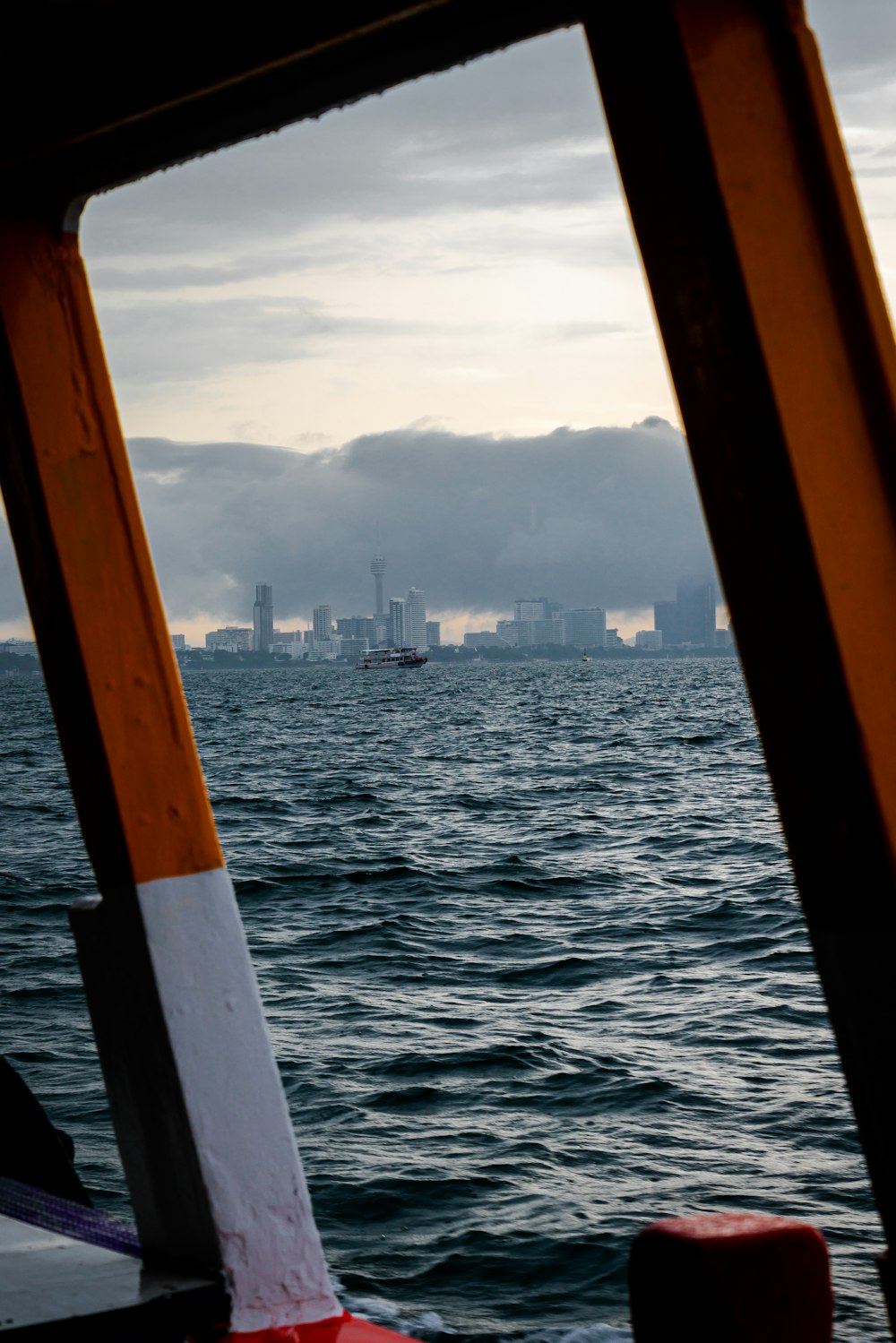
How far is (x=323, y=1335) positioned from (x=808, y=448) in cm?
248

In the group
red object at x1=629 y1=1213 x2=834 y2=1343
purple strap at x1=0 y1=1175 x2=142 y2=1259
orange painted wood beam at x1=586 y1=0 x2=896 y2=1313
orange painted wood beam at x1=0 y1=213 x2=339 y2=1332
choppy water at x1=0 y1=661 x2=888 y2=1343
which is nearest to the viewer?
red object at x1=629 y1=1213 x2=834 y2=1343

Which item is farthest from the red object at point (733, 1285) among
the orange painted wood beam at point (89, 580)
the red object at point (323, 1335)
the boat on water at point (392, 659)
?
the boat on water at point (392, 659)

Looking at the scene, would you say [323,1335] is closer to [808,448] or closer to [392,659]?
[808,448]

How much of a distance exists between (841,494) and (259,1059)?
2263 mm

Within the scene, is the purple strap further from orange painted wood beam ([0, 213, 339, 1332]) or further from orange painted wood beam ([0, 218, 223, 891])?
orange painted wood beam ([0, 218, 223, 891])

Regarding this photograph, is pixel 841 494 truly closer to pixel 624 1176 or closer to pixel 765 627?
pixel 765 627

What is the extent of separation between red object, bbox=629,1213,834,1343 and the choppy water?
525cm

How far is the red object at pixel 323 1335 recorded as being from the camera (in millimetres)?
3250

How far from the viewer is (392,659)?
186 metres

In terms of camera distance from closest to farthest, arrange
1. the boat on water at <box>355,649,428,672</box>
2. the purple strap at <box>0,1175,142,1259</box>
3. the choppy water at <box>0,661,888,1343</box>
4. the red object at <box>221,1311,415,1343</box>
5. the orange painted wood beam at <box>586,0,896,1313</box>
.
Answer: the orange painted wood beam at <box>586,0,896,1313</box>
the red object at <box>221,1311,415,1343</box>
the purple strap at <box>0,1175,142,1259</box>
the choppy water at <box>0,661,888,1343</box>
the boat on water at <box>355,649,428,672</box>

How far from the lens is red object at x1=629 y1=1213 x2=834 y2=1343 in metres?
A: 1.66

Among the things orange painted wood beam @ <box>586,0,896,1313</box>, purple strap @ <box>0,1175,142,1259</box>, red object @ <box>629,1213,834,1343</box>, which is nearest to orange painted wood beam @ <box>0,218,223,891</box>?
purple strap @ <box>0,1175,142,1259</box>

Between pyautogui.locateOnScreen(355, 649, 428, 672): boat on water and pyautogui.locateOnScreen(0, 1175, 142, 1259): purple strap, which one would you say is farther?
pyautogui.locateOnScreen(355, 649, 428, 672): boat on water

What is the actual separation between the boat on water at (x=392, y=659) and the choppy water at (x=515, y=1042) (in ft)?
501
